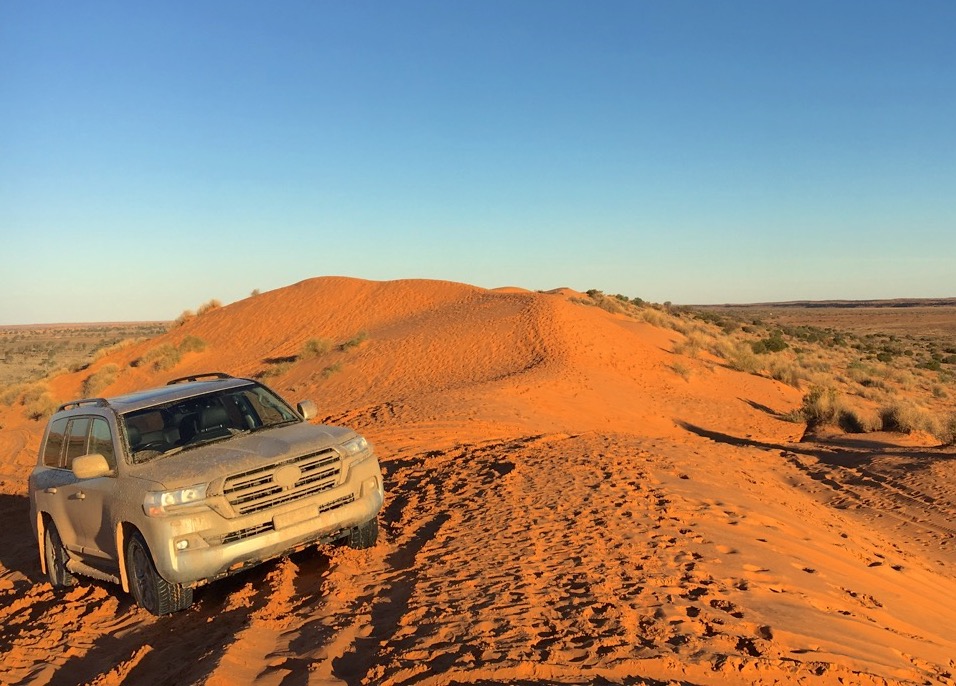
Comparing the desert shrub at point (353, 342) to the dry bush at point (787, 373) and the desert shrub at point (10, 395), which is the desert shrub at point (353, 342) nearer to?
the desert shrub at point (10, 395)

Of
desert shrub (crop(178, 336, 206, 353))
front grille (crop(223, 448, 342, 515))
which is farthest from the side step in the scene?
desert shrub (crop(178, 336, 206, 353))

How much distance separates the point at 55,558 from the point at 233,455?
276 cm

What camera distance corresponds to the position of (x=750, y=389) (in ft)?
78.6

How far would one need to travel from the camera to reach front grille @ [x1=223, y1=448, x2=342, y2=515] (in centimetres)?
535

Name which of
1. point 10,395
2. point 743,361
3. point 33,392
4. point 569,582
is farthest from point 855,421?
point 10,395

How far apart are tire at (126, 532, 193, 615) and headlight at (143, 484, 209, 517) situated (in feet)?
1.27

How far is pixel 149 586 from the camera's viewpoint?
548 centimetres

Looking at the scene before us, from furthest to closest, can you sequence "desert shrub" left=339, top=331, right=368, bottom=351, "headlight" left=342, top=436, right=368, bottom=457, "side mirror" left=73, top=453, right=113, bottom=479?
"desert shrub" left=339, top=331, right=368, bottom=351
"headlight" left=342, top=436, right=368, bottom=457
"side mirror" left=73, top=453, right=113, bottom=479

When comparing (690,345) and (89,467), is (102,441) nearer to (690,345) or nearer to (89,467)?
(89,467)

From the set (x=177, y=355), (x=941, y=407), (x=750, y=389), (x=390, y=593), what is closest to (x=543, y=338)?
(x=750, y=389)

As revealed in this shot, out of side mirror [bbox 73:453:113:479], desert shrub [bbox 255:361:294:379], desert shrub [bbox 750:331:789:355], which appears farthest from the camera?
desert shrub [bbox 750:331:789:355]

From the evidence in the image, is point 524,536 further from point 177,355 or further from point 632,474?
point 177,355

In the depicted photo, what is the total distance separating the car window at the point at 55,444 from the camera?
6859 mm

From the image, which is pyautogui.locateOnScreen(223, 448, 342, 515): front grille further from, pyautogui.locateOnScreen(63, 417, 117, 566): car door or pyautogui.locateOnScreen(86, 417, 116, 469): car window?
pyautogui.locateOnScreen(86, 417, 116, 469): car window
